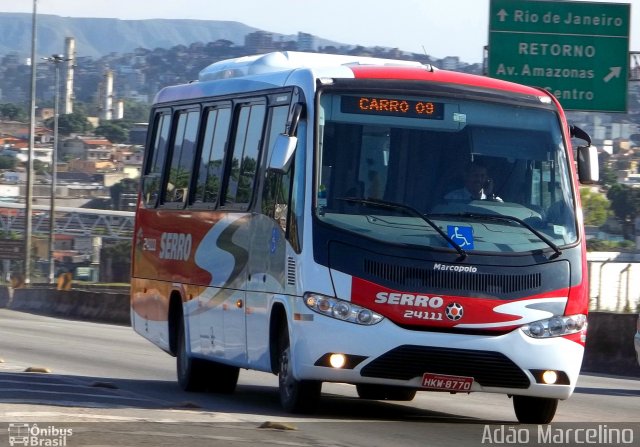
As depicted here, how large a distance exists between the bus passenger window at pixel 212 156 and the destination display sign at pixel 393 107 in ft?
8.17

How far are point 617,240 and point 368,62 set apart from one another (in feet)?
256

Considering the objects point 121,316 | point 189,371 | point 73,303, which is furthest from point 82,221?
point 189,371

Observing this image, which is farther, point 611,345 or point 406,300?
point 611,345

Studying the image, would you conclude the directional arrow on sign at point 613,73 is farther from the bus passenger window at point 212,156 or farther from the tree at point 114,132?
the tree at point 114,132

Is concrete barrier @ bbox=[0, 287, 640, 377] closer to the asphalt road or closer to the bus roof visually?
the asphalt road

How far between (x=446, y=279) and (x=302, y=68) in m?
2.25

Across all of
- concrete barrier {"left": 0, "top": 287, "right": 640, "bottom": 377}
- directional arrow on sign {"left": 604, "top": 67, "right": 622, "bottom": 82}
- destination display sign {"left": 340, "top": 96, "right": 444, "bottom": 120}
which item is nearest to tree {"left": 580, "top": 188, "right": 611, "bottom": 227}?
concrete barrier {"left": 0, "top": 287, "right": 640, "bottom": 377}

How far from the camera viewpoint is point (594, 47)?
2811 centimetres

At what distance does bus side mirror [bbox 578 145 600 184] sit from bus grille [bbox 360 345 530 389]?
2005mm

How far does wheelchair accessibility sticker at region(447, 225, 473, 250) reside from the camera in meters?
11.6

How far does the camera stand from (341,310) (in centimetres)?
1131

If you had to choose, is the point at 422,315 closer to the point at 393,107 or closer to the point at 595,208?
the point at 393,107

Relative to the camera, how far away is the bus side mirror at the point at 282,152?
11.7 meters

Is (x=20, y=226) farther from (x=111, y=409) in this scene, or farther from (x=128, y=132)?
(x=111, y=409)
